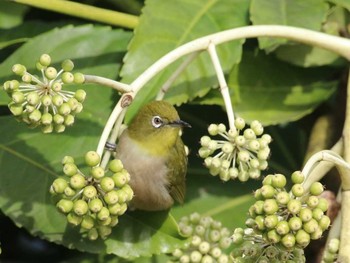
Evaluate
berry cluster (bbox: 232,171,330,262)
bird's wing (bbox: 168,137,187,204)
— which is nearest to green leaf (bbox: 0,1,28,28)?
bird's wing (bbox: 168,137,187,204)

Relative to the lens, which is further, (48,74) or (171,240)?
(171,240)

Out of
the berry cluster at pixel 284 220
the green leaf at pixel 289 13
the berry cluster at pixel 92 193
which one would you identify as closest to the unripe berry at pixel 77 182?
the berry cluster at pixel 92 193

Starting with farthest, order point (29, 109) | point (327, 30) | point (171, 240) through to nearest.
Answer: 1. point (327, 30)
2. point (171, 240)
3. point (29, 109)

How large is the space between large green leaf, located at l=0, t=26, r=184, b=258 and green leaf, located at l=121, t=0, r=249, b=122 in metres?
0.14

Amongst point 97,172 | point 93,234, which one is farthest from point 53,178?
point 97,172

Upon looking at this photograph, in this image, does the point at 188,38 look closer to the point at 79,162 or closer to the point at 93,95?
the point at 93,95

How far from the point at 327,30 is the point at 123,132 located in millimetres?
677

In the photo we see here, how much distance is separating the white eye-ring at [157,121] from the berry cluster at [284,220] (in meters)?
0.72

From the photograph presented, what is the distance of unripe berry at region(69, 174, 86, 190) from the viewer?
200 cm

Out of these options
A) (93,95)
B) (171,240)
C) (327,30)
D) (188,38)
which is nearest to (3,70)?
(93,95)

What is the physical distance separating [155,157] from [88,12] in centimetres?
46

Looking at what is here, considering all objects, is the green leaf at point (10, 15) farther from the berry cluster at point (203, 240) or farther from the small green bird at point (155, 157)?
the berry cluster at point (203, 240)

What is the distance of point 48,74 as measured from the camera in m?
2.03

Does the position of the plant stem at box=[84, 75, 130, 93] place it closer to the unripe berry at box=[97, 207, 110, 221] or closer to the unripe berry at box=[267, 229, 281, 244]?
the unripe berry at box=[97, 207, 110, 221]
